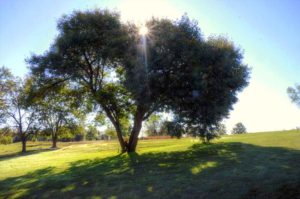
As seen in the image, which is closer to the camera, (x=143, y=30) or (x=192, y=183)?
(x=192, y=183)

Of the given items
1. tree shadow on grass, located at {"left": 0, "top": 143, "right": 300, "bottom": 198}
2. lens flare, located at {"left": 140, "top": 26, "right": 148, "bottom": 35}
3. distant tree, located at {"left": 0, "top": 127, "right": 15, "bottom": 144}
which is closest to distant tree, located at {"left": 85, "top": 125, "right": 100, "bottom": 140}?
lens flare, located at {"left": 140, "top": 26, "right": 148, "bottom": 35}

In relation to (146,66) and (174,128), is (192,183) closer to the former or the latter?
(174,128)

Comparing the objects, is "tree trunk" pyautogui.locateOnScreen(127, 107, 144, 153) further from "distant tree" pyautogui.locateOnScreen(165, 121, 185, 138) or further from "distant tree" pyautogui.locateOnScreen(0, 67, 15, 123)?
"distant tree" pyautogui.locateOnScreen(0, 67, 15, 123)

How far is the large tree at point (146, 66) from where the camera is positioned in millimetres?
22766

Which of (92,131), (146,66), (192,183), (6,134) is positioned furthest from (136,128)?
(6,134)

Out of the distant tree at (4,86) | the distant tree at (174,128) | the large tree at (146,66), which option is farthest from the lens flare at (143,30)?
the distant tree at (4,86)

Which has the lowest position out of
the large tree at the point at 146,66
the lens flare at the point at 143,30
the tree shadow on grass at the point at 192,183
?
the tree shadow on grass at the point at 192,183

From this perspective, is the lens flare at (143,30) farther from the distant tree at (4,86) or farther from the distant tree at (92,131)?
the distant tree at (4,86)

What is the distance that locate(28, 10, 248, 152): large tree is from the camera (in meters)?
22.8

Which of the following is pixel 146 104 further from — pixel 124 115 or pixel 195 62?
pixel 124 115

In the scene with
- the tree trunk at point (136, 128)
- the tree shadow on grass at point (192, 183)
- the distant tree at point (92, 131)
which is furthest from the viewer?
the distant tree at point (92, 131)

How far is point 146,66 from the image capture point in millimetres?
22641

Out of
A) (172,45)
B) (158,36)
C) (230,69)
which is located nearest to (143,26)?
(158,36)

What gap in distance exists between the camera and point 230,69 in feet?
75.8
